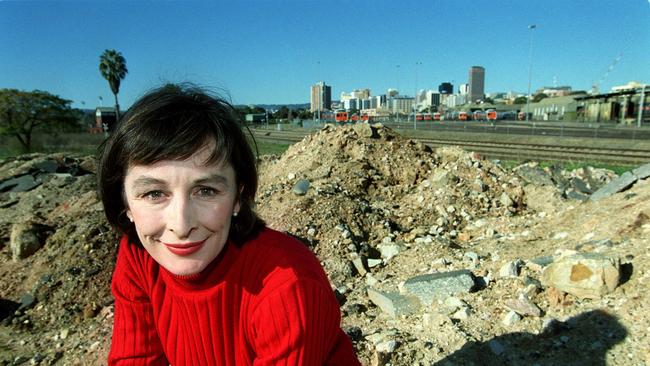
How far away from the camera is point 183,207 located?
1521 millimetres

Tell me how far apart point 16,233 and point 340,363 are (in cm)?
640

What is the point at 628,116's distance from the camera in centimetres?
4125

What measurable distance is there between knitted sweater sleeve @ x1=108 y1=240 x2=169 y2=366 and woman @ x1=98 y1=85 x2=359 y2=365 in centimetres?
1

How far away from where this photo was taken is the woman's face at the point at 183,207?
1.52 metres

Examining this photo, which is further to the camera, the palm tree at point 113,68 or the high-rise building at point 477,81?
the high-rise building at point 477,81

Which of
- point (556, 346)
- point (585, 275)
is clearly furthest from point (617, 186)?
point (556, 346)

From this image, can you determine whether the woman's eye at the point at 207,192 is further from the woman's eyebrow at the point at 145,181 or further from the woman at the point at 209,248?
the woman's eyebrow at the point at 145,181

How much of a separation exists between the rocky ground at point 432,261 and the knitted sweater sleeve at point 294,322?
6.38ft

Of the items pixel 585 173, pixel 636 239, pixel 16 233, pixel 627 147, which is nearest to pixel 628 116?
pixel 627 147

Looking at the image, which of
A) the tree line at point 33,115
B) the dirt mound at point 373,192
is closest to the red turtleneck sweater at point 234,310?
the dirt mound at point 373,192

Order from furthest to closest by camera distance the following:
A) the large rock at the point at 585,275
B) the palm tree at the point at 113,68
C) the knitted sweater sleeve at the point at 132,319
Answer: the palm tree at the point at 113,68, the large rock at the point at 585,275, the knitted sweater sleeve at the point at 132,319

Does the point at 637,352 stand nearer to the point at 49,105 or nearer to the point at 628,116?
the point at 49,105

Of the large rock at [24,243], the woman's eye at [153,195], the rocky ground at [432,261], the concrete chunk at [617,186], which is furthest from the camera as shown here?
the large rock at [24,243]

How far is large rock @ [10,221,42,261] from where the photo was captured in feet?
20.7
